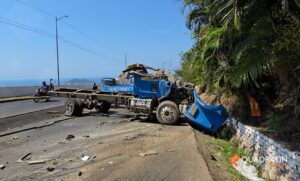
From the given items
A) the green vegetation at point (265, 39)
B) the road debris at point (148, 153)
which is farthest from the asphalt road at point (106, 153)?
the green vegetation at point (265, 39)

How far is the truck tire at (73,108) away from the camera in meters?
18.0

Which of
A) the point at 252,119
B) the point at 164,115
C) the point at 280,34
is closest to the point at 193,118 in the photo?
the point at 164,115

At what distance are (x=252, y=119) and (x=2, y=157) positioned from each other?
6.50 metres

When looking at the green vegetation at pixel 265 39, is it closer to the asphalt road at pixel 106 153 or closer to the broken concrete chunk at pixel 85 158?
the asphalt road at pixel 106 153

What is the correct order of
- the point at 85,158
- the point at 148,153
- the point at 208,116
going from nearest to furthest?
1. the point at 85,158
2. the point at 148,153
3. the point at 208,116

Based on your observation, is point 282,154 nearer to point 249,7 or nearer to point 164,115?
point 249,7

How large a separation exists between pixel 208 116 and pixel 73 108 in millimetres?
8211

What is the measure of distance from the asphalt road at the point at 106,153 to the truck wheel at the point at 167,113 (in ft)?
1.43

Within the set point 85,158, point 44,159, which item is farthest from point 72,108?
point 85,158

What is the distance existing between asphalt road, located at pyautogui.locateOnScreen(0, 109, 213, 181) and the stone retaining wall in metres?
1.12

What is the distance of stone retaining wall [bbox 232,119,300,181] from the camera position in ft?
19.2

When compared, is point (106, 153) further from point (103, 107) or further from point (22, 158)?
point (103, 107)

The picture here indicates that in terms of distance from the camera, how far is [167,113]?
47.4ft

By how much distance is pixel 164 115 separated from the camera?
14.5 metres
